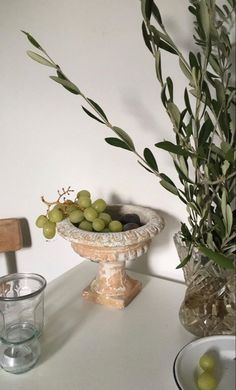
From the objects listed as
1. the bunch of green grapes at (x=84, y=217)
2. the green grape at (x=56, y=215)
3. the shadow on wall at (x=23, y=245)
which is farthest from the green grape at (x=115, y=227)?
the shadow on wall at (x=23, y=245)

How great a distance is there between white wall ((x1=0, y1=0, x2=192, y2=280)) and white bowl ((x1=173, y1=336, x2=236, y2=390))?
14.1 inches

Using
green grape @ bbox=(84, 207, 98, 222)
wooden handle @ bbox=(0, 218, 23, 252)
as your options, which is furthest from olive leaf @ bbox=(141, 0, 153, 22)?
wooden handle @ bbox=(0, 218, 23, 252)

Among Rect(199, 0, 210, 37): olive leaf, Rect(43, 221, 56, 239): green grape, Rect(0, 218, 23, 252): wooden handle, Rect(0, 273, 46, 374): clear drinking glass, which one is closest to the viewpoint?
Rect(199, 0, 210, 37): olive leaf

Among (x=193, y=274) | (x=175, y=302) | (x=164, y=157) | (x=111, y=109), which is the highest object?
(x=111, y=109)

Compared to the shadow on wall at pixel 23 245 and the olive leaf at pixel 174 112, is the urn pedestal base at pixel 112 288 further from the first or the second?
the shadow on wall at pixel 23 245

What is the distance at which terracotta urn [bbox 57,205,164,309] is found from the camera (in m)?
0.73

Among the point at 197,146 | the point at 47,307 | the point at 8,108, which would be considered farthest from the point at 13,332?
the point at 8,108

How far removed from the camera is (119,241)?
2.37 ft

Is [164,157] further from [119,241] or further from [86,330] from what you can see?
[86,330]

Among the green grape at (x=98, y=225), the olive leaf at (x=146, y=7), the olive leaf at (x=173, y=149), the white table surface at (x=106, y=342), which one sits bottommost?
the white table surface at (x=106, y=342)

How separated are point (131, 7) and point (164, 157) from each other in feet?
1.18

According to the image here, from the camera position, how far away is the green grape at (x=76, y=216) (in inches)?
31.3

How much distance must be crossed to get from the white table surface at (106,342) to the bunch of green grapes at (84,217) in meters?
0.17

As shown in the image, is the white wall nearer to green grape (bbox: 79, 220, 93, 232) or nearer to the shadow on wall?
the shadow on wall
